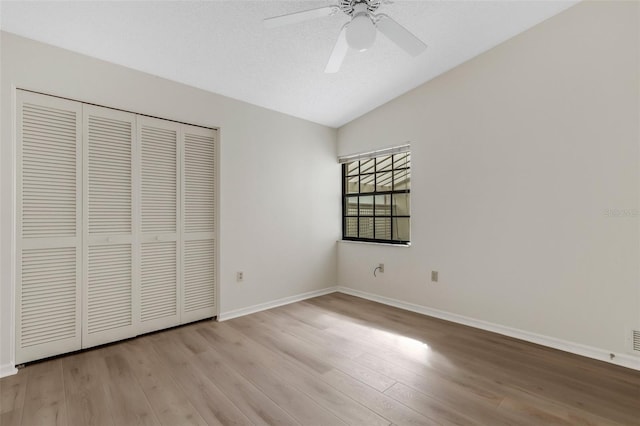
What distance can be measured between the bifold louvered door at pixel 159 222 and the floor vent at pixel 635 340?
3.88m

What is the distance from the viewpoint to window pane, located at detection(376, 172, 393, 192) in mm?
3959

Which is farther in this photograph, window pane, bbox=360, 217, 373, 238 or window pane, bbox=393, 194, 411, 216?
window pane, bbox=360, 217, 373, 238

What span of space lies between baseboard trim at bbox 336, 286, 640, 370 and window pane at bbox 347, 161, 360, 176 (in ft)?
5.98

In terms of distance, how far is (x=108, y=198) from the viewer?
2643mm

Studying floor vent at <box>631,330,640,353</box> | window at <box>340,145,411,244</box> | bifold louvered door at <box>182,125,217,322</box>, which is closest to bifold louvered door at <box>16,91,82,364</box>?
bifold louvered door at <box>182,125,217,322</box>

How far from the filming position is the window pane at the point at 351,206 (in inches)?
176

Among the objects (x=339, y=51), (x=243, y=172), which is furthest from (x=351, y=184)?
(x=339, y=51)

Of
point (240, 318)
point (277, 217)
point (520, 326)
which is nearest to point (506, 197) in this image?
point (520, 326)

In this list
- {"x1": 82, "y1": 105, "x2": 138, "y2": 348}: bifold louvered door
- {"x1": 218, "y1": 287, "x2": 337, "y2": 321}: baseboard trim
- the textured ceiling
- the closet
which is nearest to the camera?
the textured ceiling

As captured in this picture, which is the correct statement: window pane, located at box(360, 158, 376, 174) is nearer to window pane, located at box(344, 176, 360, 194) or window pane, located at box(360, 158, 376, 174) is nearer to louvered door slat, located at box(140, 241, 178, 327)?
window pane, located at box(344, 176, 360, 194)

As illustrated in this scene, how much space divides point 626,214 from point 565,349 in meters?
1.19

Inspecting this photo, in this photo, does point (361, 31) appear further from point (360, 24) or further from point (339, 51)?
point (339, 51)

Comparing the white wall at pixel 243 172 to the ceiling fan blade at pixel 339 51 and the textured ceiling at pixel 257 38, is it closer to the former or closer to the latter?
the textured ceiling at pixel 257 38

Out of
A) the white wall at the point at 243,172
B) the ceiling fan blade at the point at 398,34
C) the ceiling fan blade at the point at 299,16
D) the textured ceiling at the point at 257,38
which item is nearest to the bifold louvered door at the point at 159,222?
the white wall at the point at 243,172
